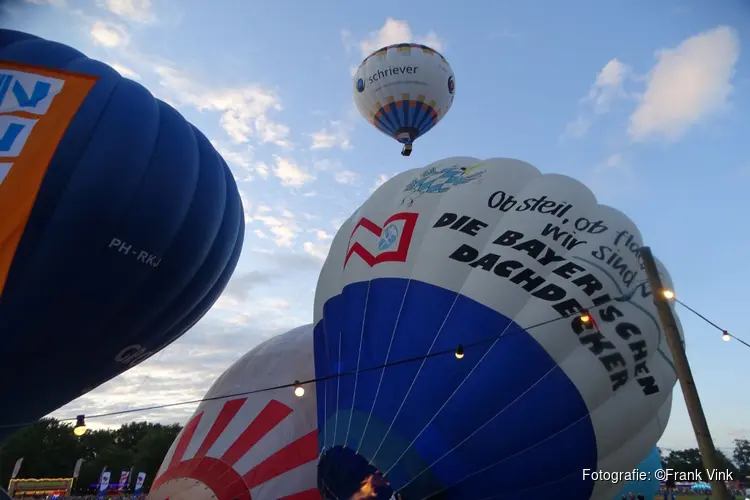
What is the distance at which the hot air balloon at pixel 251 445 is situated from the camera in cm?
700

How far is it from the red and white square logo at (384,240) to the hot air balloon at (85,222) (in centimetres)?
290

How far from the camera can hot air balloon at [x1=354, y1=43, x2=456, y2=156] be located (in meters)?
15.4

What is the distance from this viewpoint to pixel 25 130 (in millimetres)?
6457

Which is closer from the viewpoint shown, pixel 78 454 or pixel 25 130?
pixel 25 130

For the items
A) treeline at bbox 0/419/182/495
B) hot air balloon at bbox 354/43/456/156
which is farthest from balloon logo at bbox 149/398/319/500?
treeline at bbox 0/419/182/495

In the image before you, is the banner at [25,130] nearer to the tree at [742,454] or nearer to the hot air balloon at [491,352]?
the hot air balloon at [491,352]

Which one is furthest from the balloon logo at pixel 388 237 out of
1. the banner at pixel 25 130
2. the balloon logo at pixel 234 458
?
the banner at pixel 25 130

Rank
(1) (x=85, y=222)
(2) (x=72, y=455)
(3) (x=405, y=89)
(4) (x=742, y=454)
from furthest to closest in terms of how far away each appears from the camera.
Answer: (4) (x=742, y=454) < (2) (x=72, y=455) < (3) (x=405, y=89) < (1) (x=85, y=222)

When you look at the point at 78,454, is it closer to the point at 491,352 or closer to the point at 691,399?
the point at 491,352

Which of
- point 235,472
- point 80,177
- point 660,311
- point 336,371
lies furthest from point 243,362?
point 660,311

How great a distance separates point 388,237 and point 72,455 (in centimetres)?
4964

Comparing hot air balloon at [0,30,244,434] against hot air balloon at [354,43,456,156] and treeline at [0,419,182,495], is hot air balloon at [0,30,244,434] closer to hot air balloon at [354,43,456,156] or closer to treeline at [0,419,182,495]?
hot air balloon at [354,43,456,156]

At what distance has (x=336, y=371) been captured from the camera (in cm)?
619

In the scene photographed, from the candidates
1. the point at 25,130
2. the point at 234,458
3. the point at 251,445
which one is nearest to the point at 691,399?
the point at 251,445
